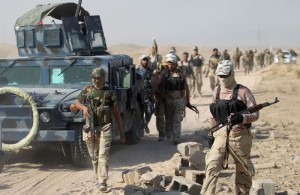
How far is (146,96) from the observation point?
11086 mm

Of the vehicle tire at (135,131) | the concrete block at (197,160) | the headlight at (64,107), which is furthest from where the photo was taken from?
the vehicle tire at (135,131)

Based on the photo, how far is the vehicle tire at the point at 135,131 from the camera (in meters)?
10.3

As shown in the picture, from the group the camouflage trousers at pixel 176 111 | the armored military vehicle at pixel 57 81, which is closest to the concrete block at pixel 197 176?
the armored military vehicle at pixel 57 81

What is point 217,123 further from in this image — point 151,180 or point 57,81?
point 57,81

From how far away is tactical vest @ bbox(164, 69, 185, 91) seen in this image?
33.0ft

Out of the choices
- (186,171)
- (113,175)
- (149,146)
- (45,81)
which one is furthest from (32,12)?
(186,171)

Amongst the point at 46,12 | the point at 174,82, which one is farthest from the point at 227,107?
the point at 46,12

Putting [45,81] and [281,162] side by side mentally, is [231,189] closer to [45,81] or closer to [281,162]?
[281,162]

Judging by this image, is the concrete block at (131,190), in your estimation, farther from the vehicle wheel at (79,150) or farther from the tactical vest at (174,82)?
the tactical vest at (174,82)

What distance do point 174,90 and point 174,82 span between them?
0.16 m

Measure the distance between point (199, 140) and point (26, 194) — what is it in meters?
4.82

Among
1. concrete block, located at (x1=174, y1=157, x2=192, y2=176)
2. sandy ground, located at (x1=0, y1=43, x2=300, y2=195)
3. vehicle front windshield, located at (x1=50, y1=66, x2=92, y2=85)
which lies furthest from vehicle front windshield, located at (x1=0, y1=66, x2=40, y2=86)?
concrete block, located at (x1=174, y1=157, x2=192, y2=176)

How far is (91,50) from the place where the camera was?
10516 millimetres

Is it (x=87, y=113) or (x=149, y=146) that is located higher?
(x=87, y=113)
